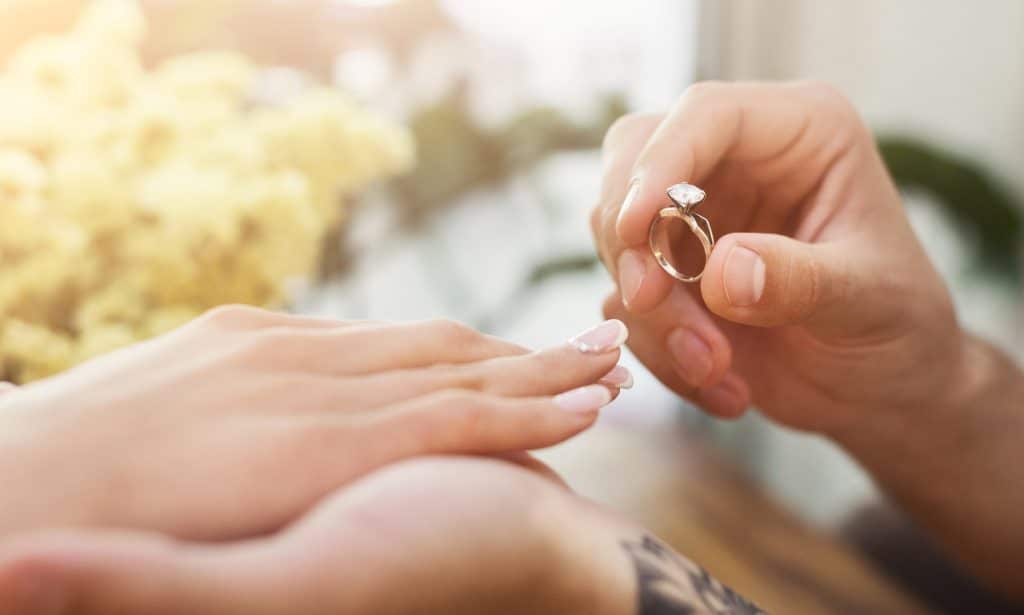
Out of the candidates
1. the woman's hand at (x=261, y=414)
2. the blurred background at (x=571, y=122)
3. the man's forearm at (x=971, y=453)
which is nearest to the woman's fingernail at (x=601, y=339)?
the woman's hand at (x=261, y=414)

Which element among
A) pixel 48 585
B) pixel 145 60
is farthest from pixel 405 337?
pixel 145 60

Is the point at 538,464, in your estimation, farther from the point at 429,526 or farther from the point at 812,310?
the point at 812,310

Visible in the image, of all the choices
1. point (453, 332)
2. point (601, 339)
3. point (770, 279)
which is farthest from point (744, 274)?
point (453, 332)

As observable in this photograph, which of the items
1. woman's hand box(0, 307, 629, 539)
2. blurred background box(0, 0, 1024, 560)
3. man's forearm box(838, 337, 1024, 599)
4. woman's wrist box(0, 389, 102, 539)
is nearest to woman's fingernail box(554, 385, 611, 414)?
woman's hand box(0, 307, 629, 539)

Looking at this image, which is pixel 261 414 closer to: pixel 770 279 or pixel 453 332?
pixel 453 332

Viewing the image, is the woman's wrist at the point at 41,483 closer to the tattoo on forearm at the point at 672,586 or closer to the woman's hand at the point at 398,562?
the woman's hand at the point at 398,562

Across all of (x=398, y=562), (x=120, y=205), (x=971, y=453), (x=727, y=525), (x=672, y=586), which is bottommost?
(x=727, y=525)

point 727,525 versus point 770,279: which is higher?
point 770,279
